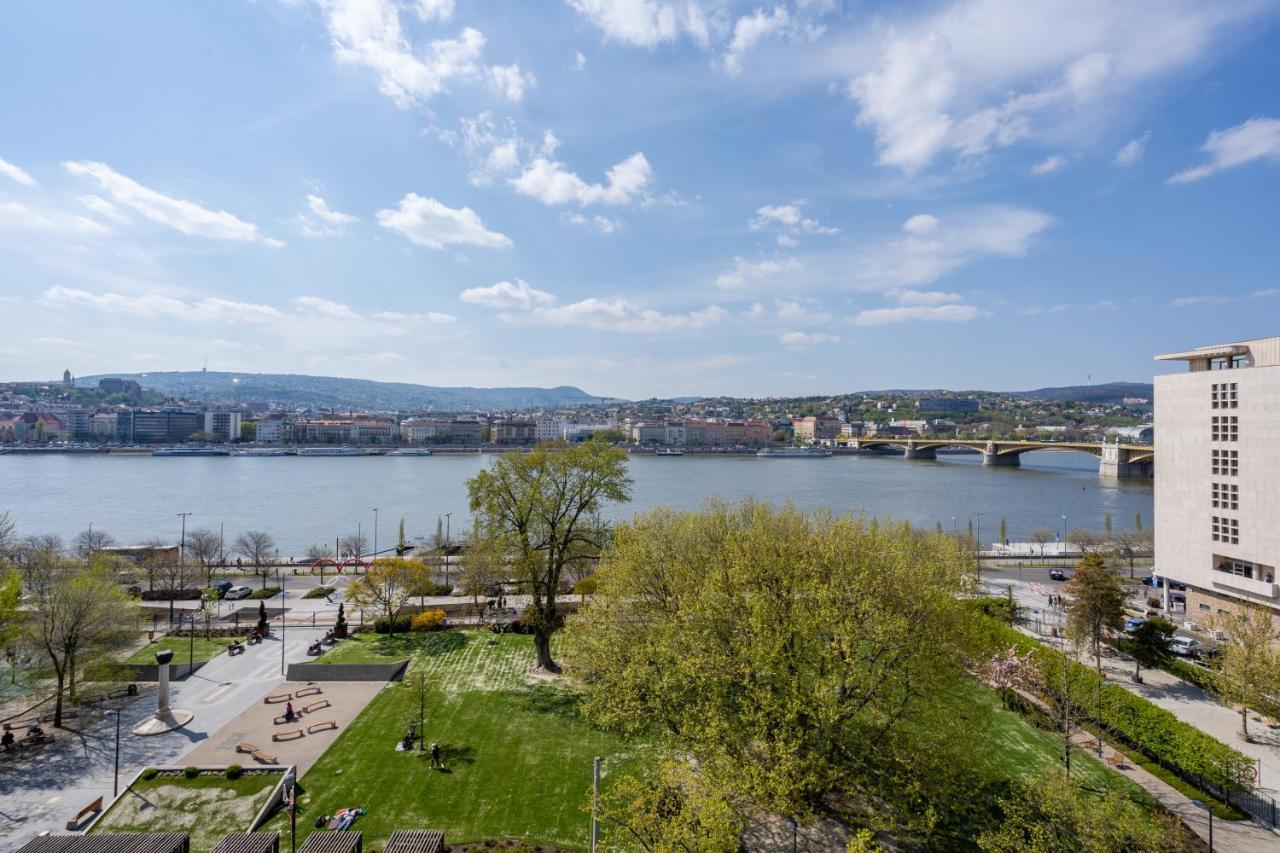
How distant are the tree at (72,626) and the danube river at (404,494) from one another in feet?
87.4

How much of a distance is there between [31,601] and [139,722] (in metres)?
6.49

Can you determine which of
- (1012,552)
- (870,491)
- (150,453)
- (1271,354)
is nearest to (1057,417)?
(870,491)

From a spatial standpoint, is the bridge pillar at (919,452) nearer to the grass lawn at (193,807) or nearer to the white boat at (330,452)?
the white boat at (330,452)

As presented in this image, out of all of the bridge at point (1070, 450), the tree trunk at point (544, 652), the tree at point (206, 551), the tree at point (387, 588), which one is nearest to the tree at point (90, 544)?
the tree at point (206, 551)

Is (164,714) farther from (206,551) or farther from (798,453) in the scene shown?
(798,453)

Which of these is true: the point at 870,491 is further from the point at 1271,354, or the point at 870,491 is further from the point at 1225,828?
the point at 1225,828

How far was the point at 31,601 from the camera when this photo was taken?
60.6 feet

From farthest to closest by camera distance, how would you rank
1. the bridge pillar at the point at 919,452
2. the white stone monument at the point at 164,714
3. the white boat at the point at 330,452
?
the white boat at the point at 330,452
the bridge pillar at the point at 919,452
the white stone monument at the point at 164,714

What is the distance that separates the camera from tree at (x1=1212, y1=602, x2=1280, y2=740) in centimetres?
1505

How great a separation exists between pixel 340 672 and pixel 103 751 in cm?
529

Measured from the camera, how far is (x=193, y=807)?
11.9 m

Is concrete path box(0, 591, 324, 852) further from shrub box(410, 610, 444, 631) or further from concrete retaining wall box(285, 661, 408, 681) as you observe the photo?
shrub box(410, 610, 444, 631)

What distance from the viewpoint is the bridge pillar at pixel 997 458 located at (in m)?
97.1

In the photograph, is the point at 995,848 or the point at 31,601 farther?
the point at 31,601
